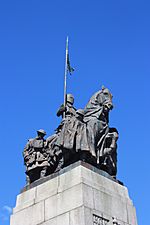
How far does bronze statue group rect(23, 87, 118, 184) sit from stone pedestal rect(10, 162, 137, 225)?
464 mm

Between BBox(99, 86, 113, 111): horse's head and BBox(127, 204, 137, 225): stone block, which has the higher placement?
BBox(99, 86, 113, 111): horse's head

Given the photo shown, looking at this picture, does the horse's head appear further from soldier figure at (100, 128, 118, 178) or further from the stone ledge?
the stone ledge

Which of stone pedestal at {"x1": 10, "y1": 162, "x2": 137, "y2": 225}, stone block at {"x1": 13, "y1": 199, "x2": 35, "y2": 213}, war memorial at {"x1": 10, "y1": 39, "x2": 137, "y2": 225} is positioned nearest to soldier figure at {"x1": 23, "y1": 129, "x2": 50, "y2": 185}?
war memorial at {"x1": 10, "y1": 39, "x2": 137, "y2": 225}

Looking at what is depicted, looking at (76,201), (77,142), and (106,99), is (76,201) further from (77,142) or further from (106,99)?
(106,99)

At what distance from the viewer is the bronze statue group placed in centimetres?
1448

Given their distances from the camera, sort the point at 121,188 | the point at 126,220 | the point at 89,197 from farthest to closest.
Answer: the point at 121,188
the point at 126,220
the point at 89,197

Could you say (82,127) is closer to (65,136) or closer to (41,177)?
(65,136)

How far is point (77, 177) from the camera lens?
1374cm

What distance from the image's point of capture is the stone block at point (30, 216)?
14023mm

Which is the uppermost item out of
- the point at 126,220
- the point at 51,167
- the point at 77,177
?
the point at 51,167

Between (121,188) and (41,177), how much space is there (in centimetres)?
279

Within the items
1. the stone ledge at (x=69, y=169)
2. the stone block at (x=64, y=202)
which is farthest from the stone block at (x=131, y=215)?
the stone block at (x=64, y=202)

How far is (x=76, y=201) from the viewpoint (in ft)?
43.2

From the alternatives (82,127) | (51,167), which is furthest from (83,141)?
(51,167)
